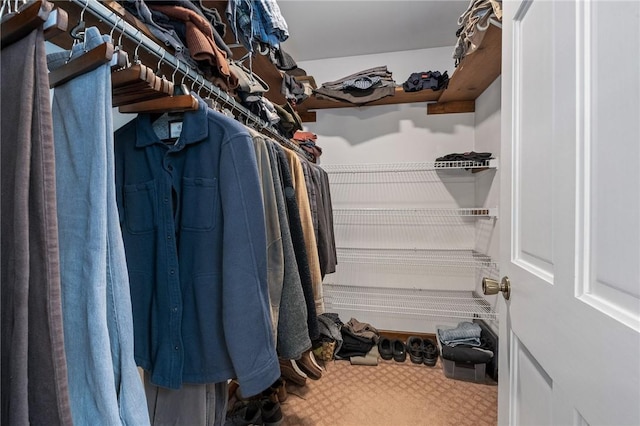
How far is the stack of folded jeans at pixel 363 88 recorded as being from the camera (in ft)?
7.08

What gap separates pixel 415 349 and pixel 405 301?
0.41 metres

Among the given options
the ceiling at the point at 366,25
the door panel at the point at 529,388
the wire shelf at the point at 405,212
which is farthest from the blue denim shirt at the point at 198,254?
the wire shelf at the point at 405,212

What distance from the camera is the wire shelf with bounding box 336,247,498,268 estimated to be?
2328mm

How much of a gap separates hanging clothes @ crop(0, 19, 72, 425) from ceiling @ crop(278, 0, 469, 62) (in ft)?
6.21

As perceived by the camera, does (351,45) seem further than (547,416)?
Yes

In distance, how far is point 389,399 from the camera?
5.42ft

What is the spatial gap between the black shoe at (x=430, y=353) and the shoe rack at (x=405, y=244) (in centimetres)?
25

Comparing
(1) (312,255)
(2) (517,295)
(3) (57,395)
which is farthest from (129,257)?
(2) (517,295)

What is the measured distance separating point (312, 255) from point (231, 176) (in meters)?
0.58

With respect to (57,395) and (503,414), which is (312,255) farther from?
(57,395)

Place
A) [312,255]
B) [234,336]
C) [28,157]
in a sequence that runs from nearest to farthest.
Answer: [28,157], [234,336], [312,255]

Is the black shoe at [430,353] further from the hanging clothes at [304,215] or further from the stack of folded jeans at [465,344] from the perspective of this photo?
the hanging clothes at [304,215]

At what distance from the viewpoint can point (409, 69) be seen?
8.11 feet

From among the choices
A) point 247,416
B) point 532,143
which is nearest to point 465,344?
point 247,416
